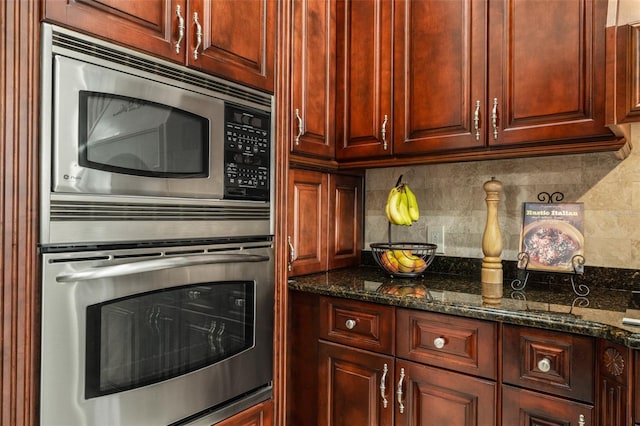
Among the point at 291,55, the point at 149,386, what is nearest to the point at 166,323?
the point at 149,386

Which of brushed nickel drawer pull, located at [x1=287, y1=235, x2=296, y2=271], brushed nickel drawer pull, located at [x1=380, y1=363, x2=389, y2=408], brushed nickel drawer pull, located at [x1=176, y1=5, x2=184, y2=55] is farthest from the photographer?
brushed nickel drawer pull, located at [x1=287, y1=235, x2=296, y2=271]

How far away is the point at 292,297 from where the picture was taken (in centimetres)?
187

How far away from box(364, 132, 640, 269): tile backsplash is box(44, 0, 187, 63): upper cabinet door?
130 cm

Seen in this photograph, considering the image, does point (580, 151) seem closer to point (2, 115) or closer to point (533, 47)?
point (533, 47)

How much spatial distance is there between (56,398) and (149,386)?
0.26 metres

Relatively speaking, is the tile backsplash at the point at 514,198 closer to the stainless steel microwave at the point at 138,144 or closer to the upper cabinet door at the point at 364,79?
the upper cabinet door at the point at 364,79

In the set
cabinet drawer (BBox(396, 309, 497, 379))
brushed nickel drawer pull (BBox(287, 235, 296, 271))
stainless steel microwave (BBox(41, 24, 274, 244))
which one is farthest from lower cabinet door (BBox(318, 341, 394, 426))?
stainless steel microwave (BBox(41, 24, 274, 244))

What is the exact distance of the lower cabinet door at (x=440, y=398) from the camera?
4.58 ft

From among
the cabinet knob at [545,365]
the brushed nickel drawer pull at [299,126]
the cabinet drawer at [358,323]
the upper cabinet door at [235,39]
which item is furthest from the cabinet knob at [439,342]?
the upper cabinet door at [235,39]

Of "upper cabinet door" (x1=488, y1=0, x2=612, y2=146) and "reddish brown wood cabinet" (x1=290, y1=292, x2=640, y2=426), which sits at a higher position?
"upper cabinet door" (x1=488, y1=0, x2=612, y2=146)

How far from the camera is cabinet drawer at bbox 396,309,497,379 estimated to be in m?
1.39

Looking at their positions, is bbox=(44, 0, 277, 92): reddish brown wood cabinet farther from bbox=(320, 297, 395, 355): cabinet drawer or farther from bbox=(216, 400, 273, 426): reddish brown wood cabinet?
bbox=(216, 400, 273, 426): reddish brown wood cabinet

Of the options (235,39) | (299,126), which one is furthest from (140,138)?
(299,126)

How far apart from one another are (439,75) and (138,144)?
47.5 inches
